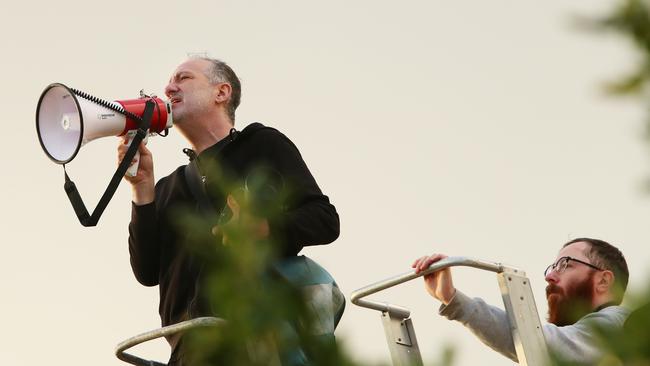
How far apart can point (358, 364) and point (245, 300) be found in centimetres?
12

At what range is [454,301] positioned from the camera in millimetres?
4367

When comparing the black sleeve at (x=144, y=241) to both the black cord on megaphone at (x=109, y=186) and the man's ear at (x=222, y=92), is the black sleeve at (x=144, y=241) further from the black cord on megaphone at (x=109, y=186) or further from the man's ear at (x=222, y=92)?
the man's ear at (x=222, y=92)

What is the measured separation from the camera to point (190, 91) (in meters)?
5.24

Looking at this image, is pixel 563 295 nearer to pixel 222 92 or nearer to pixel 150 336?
pixel 222 92

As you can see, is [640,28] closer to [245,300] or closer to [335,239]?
[245,300]

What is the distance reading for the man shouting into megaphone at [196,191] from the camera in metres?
4.34

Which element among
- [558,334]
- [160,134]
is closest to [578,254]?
[558,334]

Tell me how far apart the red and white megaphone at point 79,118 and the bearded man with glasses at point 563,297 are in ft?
4.78

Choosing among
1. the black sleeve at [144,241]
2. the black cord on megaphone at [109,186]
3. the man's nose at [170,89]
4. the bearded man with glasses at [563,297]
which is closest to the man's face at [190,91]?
the man's nose at [170,89]

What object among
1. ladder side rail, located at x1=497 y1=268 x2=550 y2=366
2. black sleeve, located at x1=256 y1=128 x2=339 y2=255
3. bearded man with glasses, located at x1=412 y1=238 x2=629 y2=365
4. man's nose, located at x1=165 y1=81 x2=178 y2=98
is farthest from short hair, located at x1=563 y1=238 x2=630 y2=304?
man's nose, located at x1=165 y1=81 x2=178 y2=98

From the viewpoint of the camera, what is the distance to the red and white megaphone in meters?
5.03

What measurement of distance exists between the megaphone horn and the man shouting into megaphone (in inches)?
6.2

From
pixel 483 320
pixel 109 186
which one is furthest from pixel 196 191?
pixel 483 320

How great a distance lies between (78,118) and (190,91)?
0.48 m
